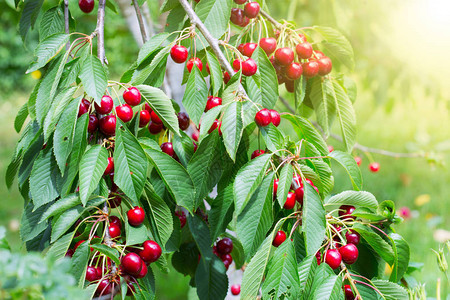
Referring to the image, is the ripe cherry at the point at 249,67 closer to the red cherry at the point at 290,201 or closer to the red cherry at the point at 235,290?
the red cherry at the point at 290,201

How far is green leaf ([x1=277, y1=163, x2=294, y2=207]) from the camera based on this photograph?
2.86 ft

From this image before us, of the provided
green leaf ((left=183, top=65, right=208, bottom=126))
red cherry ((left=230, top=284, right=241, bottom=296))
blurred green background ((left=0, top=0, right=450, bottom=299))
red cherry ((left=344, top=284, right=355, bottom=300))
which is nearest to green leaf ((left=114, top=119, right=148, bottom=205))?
green leaf ((left=183, top=65, right=208, bottom=126))

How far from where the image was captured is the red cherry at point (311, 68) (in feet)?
3.83

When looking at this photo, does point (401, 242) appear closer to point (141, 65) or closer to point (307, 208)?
point (307, 208)

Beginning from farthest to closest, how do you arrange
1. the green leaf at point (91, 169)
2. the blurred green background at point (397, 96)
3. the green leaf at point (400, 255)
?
1. the blurred green background at point (397, 96)
2. the green leaf at point (400, 255)
3. the green leaf at point (91, 169)

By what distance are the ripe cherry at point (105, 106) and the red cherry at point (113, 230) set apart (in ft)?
0.81

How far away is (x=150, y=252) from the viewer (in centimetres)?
92

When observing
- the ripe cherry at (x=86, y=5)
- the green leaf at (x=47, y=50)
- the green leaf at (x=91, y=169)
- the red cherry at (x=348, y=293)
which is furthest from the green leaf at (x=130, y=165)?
the ripe cherry at (x=86, y=5)

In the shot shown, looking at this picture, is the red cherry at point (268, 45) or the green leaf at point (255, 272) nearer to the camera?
the green leaf at point (255, 272)

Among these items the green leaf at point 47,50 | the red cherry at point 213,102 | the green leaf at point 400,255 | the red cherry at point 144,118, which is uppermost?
the green leaf at point 47,50

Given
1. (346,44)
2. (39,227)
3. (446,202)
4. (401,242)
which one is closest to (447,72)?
(446,202)

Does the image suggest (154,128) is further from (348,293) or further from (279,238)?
(348,293)

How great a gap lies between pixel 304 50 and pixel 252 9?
6.7 inches

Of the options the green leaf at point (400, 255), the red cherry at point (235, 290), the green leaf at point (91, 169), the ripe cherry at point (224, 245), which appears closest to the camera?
the green leaf at point (91, 169)
